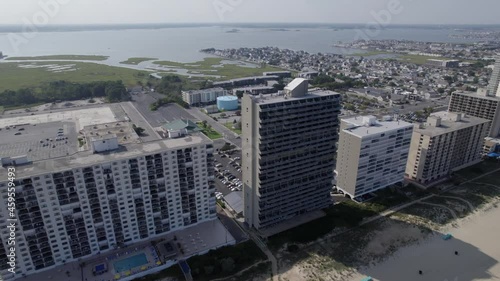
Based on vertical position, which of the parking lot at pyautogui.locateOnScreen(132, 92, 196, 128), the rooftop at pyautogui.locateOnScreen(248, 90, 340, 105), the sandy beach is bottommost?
the sandy beach

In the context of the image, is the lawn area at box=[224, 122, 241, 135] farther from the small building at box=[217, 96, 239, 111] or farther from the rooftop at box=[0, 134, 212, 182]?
the rooftop at box=[0, 134, 212, 182]

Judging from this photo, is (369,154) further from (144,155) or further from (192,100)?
(192,100)

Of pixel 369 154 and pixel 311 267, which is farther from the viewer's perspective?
pixel 369 154

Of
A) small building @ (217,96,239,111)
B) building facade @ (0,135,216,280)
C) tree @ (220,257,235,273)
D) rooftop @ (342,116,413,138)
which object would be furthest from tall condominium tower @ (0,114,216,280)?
small building @ (217,96,239,111)

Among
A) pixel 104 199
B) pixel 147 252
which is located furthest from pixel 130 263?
pixel 104 199

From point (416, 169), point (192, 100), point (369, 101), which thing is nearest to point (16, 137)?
point (192, 100)

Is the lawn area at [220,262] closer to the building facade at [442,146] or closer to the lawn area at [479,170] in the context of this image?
the building facade at [442,146]
